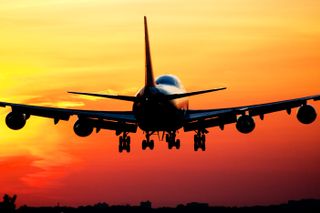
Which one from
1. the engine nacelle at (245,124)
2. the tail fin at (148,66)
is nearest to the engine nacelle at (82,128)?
the tail fin at (148,66)

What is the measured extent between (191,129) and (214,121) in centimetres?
277

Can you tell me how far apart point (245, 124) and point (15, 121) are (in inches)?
887

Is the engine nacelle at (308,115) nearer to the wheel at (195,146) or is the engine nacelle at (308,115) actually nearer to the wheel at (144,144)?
the wheel at (195,146)

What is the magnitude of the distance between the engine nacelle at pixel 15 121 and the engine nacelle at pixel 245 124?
2119 cm

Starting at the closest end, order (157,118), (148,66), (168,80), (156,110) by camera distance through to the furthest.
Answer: (156,110) → (157,118) → (148,66) → (168,80)

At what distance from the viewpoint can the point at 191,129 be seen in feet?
284

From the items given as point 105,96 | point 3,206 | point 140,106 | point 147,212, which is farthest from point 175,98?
point 3,206

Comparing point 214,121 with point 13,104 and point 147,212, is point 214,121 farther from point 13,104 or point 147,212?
point 13,104

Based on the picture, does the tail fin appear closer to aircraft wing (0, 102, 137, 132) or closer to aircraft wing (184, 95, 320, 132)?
aircraft wing (0, 102, 137, 132)

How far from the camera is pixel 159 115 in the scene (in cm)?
7250

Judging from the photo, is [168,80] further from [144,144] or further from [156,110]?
[156,110]

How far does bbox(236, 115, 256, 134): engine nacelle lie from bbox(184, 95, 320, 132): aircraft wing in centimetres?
117

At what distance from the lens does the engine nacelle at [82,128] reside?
269 feet

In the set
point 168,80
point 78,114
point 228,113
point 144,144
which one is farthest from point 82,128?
point 228,113
